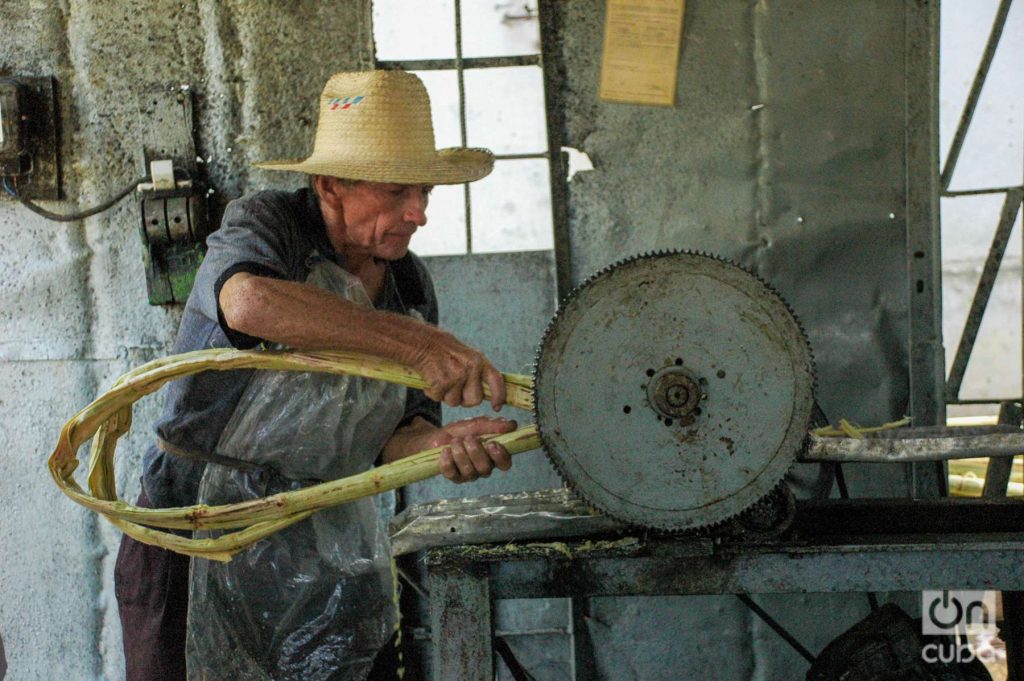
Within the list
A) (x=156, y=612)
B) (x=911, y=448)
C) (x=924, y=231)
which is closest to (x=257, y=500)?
(x=156, y=612)

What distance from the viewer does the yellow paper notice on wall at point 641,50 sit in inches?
115

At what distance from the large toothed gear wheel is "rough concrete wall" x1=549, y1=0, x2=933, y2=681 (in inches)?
50.7

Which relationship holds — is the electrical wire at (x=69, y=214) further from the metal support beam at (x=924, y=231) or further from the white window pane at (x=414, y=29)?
the metal support beam at (x=924, y=231)

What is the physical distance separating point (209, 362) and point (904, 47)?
2.15 meters

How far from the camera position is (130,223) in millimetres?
2998

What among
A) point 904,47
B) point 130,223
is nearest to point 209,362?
point 130,223

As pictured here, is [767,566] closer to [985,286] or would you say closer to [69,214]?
[985,286]

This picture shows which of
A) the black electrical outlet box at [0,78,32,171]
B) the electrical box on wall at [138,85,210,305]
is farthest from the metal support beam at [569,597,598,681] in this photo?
the black electrical outlet box at [0,78,32,171]

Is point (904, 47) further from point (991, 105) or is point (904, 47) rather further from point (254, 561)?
point (254, 561)

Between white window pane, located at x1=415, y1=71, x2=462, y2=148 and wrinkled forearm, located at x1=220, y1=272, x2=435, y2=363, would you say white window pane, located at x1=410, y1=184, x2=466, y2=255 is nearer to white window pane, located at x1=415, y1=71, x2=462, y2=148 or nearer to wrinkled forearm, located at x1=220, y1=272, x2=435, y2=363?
white window pane, located at x1=415, y1=71, x2=462, y2=148

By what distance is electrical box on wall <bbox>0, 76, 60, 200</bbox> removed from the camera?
2881 millimetres

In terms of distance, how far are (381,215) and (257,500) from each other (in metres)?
0.66

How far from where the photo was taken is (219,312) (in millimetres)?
1967

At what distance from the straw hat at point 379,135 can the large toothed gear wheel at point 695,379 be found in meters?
0.60
